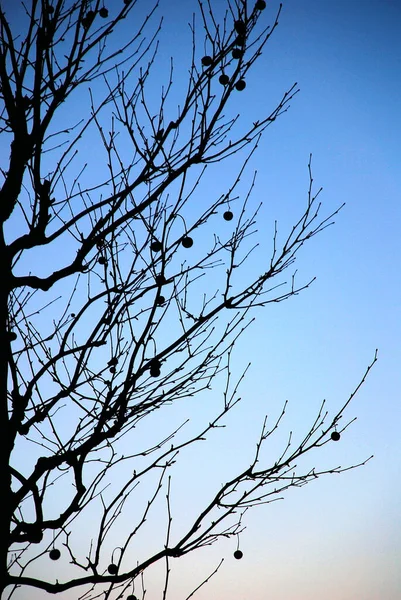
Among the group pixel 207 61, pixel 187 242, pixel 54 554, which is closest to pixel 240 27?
pixel 207 61

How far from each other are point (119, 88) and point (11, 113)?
75cm

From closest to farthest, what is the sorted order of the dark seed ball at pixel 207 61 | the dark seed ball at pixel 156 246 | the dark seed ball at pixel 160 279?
the dark seed ball at pixel 160 279 → the dark seed ball at pixel 156 246 → the dark seed ball at pixel 207 61

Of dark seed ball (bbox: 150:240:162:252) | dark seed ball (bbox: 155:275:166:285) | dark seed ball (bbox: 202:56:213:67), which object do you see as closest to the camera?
dark seed ball (bbox: 155:275:166:285)

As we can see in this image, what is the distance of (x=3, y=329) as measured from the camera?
3.42 metres

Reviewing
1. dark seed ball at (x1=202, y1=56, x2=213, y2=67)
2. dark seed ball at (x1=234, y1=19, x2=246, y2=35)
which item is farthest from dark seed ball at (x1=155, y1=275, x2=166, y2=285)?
dark seed ball at (x1=234, y1=19, x2=246, y2=35)

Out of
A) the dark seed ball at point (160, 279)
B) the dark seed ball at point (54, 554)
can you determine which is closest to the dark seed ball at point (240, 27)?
the dark seed ball at point (160, 279)

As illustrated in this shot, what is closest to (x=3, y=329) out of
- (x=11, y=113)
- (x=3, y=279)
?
(x=3, y=279)

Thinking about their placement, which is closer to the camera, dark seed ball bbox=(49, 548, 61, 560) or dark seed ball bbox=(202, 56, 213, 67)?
dark seed ball bbox=(49, 548, 61, 560)

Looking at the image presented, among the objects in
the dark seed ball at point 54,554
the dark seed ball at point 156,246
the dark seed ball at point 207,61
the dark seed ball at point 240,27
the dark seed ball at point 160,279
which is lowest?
the dark seed ball at point 54,554

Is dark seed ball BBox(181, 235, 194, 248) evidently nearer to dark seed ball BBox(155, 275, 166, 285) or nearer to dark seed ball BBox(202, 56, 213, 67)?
dark seed ball BBox(155, 275, 166, 285)

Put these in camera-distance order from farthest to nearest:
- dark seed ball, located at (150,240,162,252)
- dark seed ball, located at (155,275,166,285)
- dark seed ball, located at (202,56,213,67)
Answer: dark seed ball, located at (202,56,213,67), dark seed ball, located at (150,240,162,252), dark seed ball, located at (155,275,166,285)

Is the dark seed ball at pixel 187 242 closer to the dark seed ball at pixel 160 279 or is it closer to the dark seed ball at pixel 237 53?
the dark seed ball at pixel 160 279

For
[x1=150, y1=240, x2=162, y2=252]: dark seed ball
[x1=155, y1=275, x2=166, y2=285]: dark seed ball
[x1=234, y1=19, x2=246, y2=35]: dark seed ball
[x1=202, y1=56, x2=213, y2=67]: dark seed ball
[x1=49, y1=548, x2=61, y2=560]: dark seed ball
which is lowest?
[x1=49, y1=548, x2=61, y2=560]: dark seed ball

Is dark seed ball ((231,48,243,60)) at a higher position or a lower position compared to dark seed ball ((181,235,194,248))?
higher
